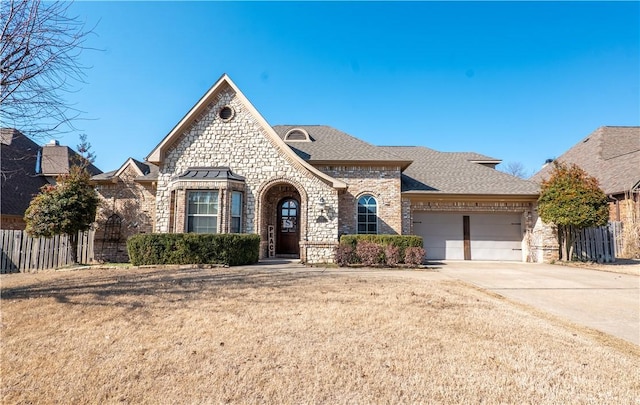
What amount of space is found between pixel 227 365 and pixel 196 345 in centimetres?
74

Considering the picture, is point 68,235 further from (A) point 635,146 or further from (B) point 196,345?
(A) point 635,146

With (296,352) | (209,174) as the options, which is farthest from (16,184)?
(296,352)

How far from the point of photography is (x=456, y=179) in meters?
16.9

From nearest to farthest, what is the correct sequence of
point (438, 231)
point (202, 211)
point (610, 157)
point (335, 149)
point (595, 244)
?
point (202, 211) → point (595, 244) → point (438, 231) → point (335, 149) → point (610, 157)

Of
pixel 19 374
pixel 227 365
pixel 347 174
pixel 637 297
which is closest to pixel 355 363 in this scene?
pixel 227 365

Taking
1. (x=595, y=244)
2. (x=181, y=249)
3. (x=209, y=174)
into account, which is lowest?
(x=181, y=249)

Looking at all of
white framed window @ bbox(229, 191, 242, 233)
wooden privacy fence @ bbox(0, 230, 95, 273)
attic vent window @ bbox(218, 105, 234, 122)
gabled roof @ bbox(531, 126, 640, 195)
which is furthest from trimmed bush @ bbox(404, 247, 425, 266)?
gabled roof @ bbox(531, 126, 640, 195)

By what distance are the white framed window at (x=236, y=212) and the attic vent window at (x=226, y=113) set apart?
356 cm

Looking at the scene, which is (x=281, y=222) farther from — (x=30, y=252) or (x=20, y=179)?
(x=20, y=179)

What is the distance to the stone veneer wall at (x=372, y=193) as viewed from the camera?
15.5 meters

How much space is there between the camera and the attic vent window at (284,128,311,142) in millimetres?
17891

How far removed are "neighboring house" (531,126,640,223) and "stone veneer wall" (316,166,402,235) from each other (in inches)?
279

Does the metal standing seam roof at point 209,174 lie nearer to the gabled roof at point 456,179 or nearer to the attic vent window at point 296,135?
the attic vent window at point 296,135

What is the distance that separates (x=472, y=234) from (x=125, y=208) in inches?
700
